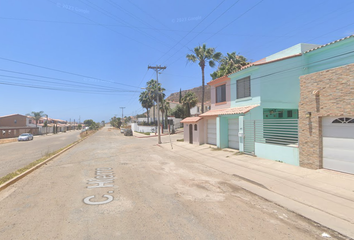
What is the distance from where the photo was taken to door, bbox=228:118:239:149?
14.4m

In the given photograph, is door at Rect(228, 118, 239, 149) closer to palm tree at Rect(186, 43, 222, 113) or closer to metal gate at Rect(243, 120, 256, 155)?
metal gate at Rect(243, 120, 256, 155)

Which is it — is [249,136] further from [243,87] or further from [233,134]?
[243,87]

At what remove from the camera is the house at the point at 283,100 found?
7836 mm

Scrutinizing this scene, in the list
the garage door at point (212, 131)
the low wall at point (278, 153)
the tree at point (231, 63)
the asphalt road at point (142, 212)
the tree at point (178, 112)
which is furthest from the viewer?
the tree at point (178, 112)

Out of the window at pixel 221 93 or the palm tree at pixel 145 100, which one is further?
the palm tree at pixel 145 100

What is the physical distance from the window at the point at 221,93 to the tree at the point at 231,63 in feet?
19.3

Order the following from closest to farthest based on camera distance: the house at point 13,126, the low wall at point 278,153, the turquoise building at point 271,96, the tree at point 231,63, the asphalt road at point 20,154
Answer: the low wall at point 278,153, the asphalt road at point 20,154, the turquoise building at point 271,96, the tree at point 231,63, the house at point 13,126

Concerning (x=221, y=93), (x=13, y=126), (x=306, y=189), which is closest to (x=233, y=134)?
(x=221, y=93)

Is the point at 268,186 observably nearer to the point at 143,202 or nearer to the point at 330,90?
the point at 143,202

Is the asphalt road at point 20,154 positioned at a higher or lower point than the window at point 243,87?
lower

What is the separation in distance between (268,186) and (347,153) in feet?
11.6

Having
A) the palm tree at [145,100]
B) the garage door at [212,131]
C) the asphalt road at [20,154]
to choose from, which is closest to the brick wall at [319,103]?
the garage door at [212,131]

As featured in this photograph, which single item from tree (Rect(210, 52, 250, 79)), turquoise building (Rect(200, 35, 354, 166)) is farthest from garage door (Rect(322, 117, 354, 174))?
tree (Rect(210, 52, 250, 79))

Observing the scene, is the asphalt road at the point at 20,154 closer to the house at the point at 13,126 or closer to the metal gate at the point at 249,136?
the metal gate at the point at 249,136
